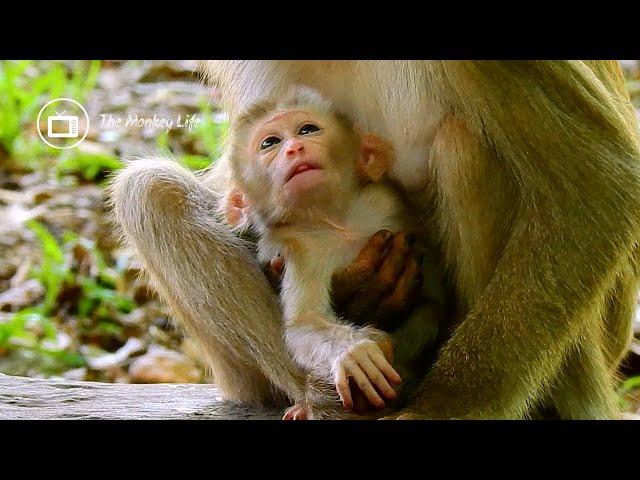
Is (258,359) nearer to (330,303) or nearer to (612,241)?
(330,303)

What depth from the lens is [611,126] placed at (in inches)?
122

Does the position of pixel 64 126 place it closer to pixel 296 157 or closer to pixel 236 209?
pixel 236 209

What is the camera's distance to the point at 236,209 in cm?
352

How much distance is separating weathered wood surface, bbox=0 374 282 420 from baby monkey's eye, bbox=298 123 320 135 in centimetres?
96

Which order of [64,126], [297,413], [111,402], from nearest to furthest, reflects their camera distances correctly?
[297,413], [111,402], [64,126]

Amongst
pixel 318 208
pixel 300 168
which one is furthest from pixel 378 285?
pixel 300 168

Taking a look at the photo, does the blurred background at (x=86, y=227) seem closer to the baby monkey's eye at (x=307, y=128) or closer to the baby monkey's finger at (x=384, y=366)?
the baby monkey's eye at (x=307, y=128)

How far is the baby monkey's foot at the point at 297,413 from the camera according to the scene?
10.4 feet

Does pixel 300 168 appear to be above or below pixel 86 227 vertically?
above

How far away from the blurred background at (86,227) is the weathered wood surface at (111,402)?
0.68m

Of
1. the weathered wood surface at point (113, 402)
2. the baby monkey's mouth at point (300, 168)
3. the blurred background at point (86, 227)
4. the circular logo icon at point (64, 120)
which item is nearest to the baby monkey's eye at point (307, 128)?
the baby monkey's mouth at point (300, 168)

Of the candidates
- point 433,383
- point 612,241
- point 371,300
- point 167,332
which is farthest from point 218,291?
point 167,332

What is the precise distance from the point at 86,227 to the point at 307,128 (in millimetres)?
2442

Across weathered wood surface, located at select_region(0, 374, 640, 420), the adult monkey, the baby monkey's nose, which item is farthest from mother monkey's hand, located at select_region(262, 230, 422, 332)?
weathered wood surface, located at select_region(0, 374, 640, 420)
